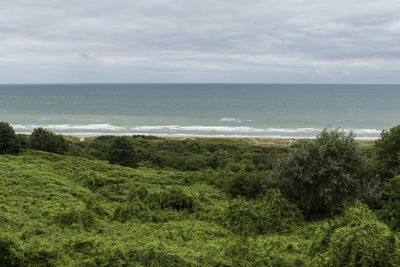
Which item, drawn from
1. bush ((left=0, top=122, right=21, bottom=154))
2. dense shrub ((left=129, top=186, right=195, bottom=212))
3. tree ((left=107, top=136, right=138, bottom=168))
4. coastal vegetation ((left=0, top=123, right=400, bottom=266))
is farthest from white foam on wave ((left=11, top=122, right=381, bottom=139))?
dense shrub ((left=129, top=186, right=195, bottom=212))

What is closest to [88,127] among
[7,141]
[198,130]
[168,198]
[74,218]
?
[198,130]

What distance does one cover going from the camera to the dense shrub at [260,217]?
14328mm

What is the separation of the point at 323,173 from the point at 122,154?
21.6 metres

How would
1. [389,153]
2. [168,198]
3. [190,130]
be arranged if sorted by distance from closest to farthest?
[168,198] → [389,153] → [190,130]

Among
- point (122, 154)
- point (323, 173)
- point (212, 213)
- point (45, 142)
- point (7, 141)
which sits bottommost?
point (212, 213)

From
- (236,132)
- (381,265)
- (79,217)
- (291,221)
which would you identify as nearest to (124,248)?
(79,217)

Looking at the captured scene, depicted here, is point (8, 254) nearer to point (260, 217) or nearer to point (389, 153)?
point (260, 217)

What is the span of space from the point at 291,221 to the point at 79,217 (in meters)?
10.5

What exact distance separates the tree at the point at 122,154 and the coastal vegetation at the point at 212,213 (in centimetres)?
372

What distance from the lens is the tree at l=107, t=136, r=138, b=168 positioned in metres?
31.4

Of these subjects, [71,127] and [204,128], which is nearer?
[71,127]

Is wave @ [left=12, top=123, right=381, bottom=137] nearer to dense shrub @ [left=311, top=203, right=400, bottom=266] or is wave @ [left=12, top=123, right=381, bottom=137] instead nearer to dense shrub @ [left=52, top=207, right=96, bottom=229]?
dense shrub @ [left=52, top=207, right=96, bottom=229]

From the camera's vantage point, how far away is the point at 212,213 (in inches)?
631

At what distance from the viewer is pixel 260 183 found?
19.4 m
